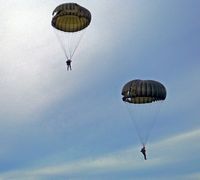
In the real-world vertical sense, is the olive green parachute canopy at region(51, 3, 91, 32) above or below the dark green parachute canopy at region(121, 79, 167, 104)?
above

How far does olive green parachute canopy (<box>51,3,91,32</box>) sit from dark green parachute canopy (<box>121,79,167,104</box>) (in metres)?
11.2

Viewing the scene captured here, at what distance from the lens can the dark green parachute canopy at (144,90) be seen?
8169 cm

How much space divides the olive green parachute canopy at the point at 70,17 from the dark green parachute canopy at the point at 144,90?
Result: 11.2 metres

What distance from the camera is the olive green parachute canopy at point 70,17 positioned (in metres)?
81.9

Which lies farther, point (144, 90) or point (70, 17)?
point (70, 17)

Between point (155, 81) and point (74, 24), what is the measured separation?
14.7 m

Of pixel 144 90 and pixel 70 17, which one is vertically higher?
pixel 70 17

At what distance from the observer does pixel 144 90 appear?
8156cm

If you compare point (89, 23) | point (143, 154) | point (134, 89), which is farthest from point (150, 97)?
point (89, 23)

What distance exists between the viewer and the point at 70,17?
285 ft

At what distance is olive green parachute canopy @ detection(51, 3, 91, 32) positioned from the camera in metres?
81.9

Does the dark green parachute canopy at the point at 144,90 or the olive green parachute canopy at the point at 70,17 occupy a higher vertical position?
the olive green parachute canopy at the point at 70,17

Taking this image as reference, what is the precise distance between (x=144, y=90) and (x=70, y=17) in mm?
16017

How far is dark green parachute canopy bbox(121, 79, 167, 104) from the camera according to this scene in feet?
268
